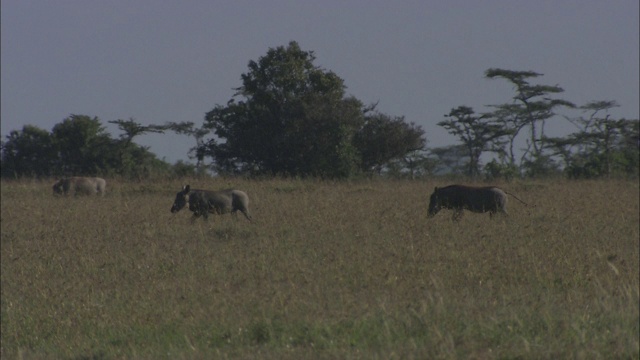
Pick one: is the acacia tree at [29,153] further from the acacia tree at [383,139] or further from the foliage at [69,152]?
the acacia tree at [383,139]

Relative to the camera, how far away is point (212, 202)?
18.2 meters

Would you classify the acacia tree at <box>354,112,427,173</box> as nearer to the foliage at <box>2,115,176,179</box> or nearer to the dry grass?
the foliage at <box>2,115,176,179</box>

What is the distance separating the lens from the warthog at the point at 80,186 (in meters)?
26.3

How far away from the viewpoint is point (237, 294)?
9375 mm

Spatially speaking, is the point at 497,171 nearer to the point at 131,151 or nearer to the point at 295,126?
the point at 295,126

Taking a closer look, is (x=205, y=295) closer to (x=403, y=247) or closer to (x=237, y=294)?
(x=237, y=294)

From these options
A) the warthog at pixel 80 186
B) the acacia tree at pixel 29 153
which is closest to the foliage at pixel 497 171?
the warthog at pixel 80 186

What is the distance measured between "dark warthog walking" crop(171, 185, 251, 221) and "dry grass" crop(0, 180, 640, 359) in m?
0.36

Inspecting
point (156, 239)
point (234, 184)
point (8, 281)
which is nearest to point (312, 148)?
point (234, 184)

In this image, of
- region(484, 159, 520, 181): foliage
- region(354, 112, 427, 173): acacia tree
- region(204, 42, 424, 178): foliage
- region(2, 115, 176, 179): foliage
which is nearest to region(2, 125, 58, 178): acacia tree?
region(2, 115, 176, 179): foliage

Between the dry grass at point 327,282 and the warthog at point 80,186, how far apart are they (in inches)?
211

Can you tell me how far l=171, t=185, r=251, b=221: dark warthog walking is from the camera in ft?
59.7

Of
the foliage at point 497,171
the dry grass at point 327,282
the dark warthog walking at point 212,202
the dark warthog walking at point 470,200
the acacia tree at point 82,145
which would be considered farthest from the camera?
the acacia tree at point 82,145

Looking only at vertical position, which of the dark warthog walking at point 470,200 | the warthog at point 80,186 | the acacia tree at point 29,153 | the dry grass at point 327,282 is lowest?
the dry grass at point 327,282
